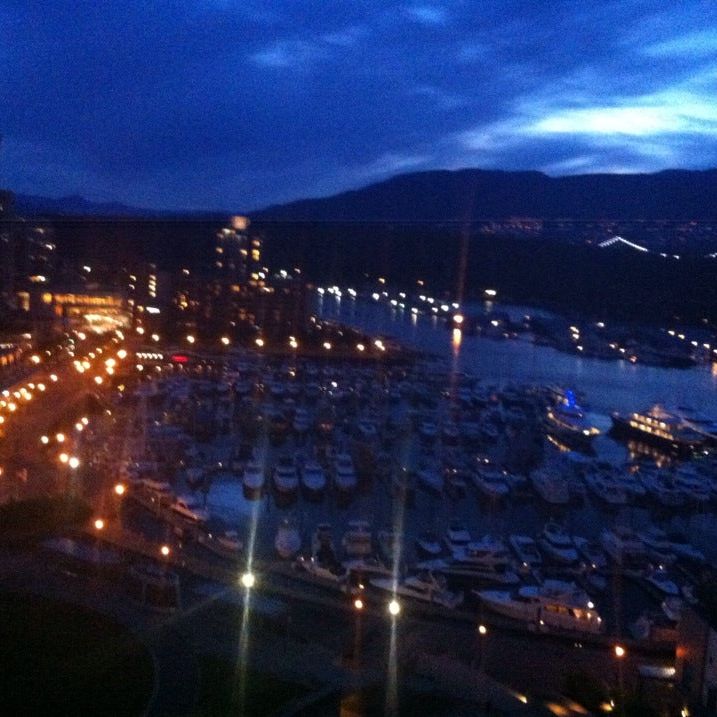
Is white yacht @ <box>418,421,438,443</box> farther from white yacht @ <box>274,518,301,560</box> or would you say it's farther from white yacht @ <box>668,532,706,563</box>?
white yacht @ <box>274,518,301,560</box>

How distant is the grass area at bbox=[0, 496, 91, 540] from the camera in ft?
10.9

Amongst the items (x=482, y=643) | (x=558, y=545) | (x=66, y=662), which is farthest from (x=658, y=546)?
(x=66, y=662)

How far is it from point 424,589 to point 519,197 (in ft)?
27.4

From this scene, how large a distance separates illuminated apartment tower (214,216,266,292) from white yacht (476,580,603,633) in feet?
36.1

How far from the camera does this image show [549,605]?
3.43 m

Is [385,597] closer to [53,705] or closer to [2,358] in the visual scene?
[53,705]

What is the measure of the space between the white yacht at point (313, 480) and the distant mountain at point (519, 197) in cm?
238

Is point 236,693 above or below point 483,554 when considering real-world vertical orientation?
above

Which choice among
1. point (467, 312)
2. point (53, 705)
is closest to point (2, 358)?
point (53, 705)

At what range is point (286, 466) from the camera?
5.68m

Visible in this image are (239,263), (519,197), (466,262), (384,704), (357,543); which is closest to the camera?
(384,704)

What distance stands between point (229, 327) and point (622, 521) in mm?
9086

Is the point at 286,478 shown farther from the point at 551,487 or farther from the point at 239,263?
the point at 239,263

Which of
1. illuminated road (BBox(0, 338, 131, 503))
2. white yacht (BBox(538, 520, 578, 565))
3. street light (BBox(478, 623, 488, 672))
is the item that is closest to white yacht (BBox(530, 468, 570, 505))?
white yacht (BBox(538, 520, 578, 565))
